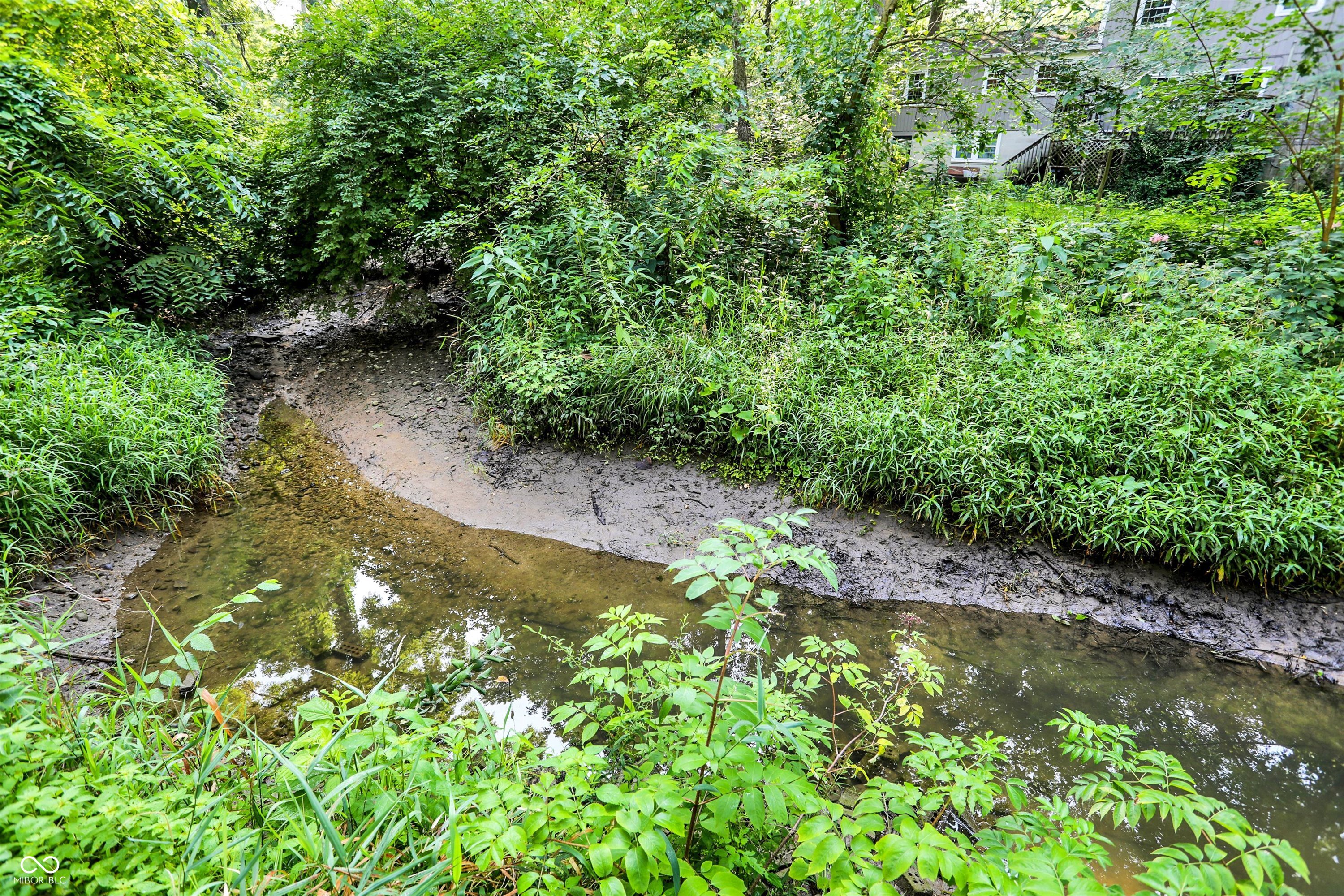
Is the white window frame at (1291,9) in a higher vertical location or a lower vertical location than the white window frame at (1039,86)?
higher

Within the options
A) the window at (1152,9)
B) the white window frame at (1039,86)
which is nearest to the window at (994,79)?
the white window frame at (1039,86)

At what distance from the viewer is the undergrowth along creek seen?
1.15m

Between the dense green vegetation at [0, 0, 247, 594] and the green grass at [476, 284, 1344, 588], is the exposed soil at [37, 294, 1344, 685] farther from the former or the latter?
the dense green vegetation at [0, 0, 247, 594]

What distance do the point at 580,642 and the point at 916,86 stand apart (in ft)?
24.0

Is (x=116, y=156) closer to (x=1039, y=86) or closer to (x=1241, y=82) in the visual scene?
(x=1039, y=86)

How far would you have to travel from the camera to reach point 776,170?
5746 millimetres

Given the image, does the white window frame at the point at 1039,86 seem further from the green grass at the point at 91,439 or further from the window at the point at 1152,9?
the green grass at the point at 91,439

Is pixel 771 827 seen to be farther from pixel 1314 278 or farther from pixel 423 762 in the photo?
pixel 1314 278

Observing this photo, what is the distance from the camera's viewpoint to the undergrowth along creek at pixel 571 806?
1.15m

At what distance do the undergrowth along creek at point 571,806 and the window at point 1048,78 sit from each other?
6.86 m

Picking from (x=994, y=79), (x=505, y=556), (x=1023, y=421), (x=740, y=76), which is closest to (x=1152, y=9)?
(x=994, y=79)

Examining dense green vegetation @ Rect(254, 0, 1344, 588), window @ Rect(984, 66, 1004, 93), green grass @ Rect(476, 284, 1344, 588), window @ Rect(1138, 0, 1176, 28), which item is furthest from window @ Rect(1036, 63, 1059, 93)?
window @ Rect(1138, 0, 1176, 28)

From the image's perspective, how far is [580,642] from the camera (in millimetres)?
3275

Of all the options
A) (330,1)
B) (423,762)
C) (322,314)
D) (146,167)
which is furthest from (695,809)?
(330,1)
